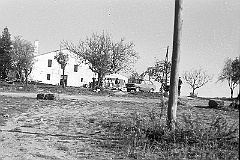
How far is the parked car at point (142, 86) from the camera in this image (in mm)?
36375

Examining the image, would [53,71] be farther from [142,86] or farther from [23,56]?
[142,86]

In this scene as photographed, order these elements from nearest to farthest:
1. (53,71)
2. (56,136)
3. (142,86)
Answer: (56,136) → (142,86) → (53,71)

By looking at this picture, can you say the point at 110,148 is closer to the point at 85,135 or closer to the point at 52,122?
the point at 85,135

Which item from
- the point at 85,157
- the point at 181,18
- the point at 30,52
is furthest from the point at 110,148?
the point at 30,52

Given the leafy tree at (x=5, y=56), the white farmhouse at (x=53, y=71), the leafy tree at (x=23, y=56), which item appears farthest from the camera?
the white farmhouse at (x=53, y=71)

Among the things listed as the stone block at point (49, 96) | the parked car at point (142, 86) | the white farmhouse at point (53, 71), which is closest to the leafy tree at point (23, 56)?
the white farmhouse at point (53, 71)

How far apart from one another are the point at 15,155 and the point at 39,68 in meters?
58.1

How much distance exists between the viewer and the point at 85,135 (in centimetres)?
641

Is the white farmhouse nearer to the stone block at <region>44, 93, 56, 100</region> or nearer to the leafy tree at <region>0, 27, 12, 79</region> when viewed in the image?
the leafy tree at <region>0, 27, 12, 79</region>

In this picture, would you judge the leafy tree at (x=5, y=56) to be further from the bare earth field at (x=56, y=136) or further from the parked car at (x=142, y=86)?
the bare earth field at (x=56, y=136)

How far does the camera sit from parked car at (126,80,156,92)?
3638 cm

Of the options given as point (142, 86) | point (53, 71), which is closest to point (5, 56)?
point (53, 71)

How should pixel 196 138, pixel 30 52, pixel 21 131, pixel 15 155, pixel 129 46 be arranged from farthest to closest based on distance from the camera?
1. pixel 30 52
2. pixel 129 46
3. pixel 21 131
4. pixel 196 138
5. pixel 15 155

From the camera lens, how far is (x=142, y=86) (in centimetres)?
3794
